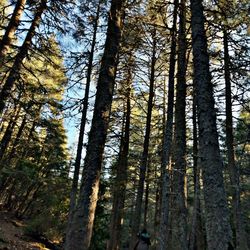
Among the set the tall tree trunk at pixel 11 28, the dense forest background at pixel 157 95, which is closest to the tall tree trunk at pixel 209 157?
the dense forest background at pixel 157 95

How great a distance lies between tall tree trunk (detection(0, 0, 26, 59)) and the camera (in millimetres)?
8617

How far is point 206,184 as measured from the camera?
468 centimetres

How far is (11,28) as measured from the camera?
8.97 meters

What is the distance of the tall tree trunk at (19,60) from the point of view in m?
9.21

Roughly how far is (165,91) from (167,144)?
7822 millimetres

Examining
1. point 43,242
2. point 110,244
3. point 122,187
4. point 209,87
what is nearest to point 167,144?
point 209,87

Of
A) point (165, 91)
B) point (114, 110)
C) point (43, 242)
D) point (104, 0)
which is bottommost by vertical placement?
point (43, 242)

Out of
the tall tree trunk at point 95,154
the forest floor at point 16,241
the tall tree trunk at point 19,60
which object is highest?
the tall tree trunk at point 19,60

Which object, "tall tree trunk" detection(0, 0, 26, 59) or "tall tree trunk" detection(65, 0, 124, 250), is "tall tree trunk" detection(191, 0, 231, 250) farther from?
"tall tree trunk" detection(0, 0, 26, 59)

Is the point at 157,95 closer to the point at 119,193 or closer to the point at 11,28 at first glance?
the point at 119,193

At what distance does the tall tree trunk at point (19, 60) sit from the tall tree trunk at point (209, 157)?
601 centimetres

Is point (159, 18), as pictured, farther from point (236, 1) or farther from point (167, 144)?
point (167, 144)

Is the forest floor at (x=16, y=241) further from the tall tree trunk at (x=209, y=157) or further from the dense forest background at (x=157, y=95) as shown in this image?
the tall tree trunk at (x=209, y=157)

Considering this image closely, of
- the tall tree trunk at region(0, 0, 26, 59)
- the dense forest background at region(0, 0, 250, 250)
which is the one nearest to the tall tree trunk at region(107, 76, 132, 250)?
the dense forest background at region(0, 0, 250, 250)
